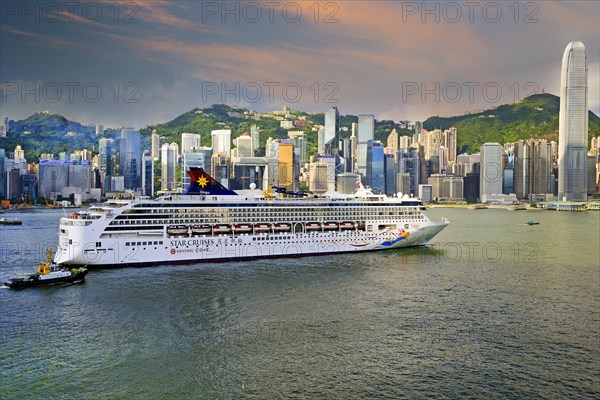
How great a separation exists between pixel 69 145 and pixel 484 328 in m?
138

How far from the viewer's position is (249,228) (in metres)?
26.7

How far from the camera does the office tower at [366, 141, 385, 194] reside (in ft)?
383

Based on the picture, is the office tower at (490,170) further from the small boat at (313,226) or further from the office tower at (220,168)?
the small boat at (313,226)

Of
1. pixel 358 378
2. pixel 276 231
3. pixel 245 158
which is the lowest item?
pixel 358 378

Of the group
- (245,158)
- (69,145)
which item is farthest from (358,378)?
(69,145)

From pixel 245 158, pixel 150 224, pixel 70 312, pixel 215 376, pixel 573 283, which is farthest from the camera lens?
pixel 245 158

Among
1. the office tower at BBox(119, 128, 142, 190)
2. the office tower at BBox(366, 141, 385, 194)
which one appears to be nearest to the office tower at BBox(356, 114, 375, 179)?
the office tower at BBox(366, 141, 385, 194)

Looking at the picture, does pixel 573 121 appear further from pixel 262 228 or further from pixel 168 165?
pixel 262 228

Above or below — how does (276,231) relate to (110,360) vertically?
above

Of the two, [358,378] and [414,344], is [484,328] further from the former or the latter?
[358,378]

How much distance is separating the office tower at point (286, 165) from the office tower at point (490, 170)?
2069 inches

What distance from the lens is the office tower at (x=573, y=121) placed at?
119 m

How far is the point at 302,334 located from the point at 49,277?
38.7 feet

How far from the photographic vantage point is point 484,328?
14.7m
